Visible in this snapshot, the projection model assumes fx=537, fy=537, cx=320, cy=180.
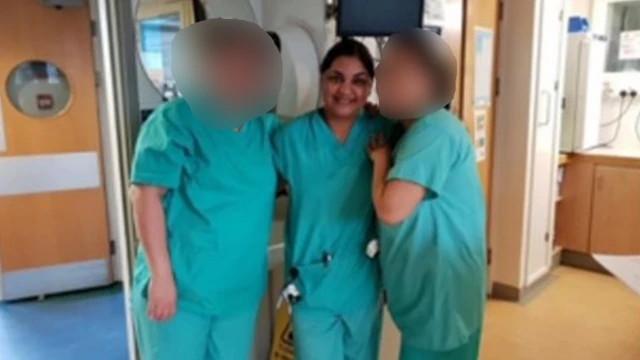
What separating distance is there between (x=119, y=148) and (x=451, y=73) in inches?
37.0

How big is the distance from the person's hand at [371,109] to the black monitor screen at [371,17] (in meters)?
0.29

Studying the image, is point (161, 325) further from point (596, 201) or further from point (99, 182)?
point (596, 201)

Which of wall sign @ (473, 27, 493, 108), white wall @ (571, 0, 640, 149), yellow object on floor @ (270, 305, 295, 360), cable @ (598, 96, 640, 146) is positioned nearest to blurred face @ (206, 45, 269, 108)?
yellow object on floor @ (270, 305, 295, 360)

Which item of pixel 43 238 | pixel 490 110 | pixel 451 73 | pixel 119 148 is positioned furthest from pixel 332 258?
pixel 43 238

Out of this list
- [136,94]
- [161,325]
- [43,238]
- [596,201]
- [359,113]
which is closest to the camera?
[161,325]

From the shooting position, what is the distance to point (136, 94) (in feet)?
4.98

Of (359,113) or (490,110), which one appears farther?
(490,110)

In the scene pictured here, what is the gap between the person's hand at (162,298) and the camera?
4.00ft

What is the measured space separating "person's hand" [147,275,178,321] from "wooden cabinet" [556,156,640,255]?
3022mm

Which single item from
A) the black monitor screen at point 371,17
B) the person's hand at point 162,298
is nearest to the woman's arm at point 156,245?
the person's hand at point 162,298

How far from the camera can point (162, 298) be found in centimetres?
122

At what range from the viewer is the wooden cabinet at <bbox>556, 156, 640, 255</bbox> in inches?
130

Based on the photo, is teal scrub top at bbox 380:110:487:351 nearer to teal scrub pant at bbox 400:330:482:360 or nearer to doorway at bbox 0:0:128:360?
teal scrub pant at bbox 400:330:482:360

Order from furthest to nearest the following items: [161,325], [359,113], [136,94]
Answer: [136,94] < [359,113] < [161,325]
